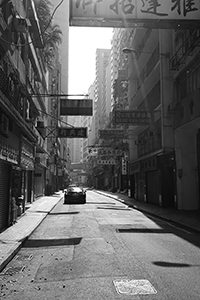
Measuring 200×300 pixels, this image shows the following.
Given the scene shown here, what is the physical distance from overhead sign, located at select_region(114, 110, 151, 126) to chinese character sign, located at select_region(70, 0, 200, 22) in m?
14.8

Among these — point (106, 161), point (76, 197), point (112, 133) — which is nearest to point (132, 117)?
point (76, 197)

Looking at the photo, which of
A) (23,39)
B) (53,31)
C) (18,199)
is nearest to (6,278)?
(18,199)

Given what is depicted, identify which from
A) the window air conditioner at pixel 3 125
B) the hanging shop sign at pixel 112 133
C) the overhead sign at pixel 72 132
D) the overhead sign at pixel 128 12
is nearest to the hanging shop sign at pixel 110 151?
the hanging shop sign at pixel 112 133

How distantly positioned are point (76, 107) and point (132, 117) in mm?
7534

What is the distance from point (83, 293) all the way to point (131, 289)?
83 centimetres

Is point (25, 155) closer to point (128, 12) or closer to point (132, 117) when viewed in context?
point (128, 12)

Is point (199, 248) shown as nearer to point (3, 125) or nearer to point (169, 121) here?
point (3, 125)

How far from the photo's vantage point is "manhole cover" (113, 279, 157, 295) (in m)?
5.18

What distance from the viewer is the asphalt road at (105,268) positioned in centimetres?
523

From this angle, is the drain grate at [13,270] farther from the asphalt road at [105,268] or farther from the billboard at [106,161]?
the billboard at [106,161]

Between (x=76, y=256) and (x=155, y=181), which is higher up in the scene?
(x=155, y=181)

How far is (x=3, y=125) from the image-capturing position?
11.0 metres

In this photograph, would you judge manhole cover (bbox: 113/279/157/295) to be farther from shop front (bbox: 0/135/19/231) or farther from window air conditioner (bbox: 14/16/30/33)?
window air conditioner (bbox: 14/16/30/33)

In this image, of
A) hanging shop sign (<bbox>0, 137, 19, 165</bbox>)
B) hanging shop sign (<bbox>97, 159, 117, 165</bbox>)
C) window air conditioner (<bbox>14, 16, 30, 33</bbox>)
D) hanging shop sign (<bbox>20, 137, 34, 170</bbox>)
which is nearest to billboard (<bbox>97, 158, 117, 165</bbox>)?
hanging shop sign (<bbox>97, 159, 117, 165</bbox>)
